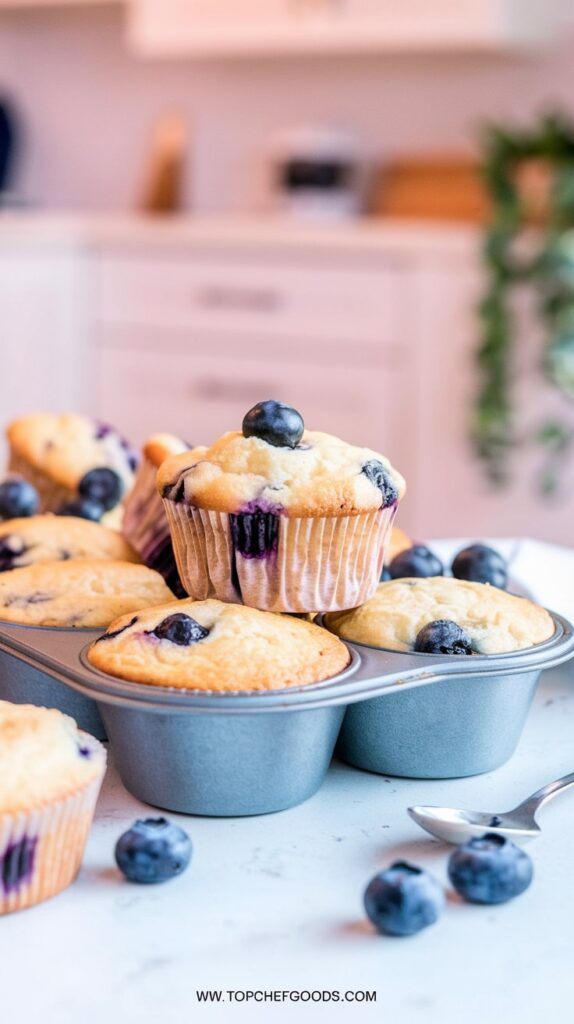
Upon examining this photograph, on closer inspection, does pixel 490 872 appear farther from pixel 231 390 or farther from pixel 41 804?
pixel 231 390

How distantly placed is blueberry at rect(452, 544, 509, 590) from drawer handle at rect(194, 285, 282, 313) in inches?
99.0

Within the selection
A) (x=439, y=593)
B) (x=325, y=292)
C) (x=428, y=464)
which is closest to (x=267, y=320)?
(x=325, y=292)

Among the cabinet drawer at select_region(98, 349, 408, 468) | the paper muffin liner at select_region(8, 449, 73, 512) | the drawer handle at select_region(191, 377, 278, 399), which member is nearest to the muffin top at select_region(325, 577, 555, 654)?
the paper muffin liner at select_region(8, 449, 73, 512)

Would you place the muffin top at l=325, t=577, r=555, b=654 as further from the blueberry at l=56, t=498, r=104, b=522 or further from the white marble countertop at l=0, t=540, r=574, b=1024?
the blueberry at l=56, t=498, r=104, b=522

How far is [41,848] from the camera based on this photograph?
0.74m

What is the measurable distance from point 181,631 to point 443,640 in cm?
18

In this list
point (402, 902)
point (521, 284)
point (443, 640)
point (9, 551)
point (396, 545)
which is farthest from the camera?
point (521, 284)

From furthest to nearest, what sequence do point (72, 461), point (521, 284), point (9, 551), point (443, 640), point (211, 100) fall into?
point (211, 100) → point (521, 284) → point (72, 461) → point (9, 551) → point (443, 640)

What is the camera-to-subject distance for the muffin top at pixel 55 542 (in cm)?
110

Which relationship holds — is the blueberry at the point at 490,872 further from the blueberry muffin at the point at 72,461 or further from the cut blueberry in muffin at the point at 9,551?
the blueberry muffin at the point at 72,461

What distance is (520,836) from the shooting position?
822 millimetres

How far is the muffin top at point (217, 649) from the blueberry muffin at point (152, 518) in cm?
18

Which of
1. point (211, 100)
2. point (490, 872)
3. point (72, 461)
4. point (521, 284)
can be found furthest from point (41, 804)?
point (211, 100)

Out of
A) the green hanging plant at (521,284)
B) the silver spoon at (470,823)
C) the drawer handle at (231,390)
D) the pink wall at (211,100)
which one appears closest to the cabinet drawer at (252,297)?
the drawer handle at (231,390)
